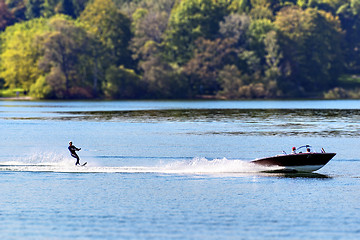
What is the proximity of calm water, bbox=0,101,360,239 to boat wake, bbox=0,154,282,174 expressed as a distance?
7cm

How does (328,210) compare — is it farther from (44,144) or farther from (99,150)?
(44,144)

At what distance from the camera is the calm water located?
3091 cm

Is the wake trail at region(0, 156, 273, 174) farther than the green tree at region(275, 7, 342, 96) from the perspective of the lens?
No

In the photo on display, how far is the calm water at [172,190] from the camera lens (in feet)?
101

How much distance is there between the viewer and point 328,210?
3459 centimetres

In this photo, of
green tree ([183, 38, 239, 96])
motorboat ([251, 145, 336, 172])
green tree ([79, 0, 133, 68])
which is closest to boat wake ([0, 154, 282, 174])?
motorboat ([251, 145, 336, 172])

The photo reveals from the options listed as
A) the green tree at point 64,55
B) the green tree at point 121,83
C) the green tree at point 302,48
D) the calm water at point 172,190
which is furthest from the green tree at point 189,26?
the calm water at point 172,190

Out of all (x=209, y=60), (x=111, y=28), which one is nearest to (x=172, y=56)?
(x=209, y=60)

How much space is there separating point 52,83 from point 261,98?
56.9m

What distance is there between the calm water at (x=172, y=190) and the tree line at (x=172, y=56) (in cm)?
10809

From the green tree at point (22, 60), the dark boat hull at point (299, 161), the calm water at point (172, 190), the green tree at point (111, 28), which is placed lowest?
the calm water at point (172, 190)

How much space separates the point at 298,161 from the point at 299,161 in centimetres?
8

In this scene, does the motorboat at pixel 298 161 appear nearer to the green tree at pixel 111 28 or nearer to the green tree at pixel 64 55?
the green tree at pixel 64 55

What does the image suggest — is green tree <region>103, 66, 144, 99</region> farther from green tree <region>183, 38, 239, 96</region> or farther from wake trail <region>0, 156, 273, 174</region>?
wake trail <region>0, 156, 273, 174</region>
